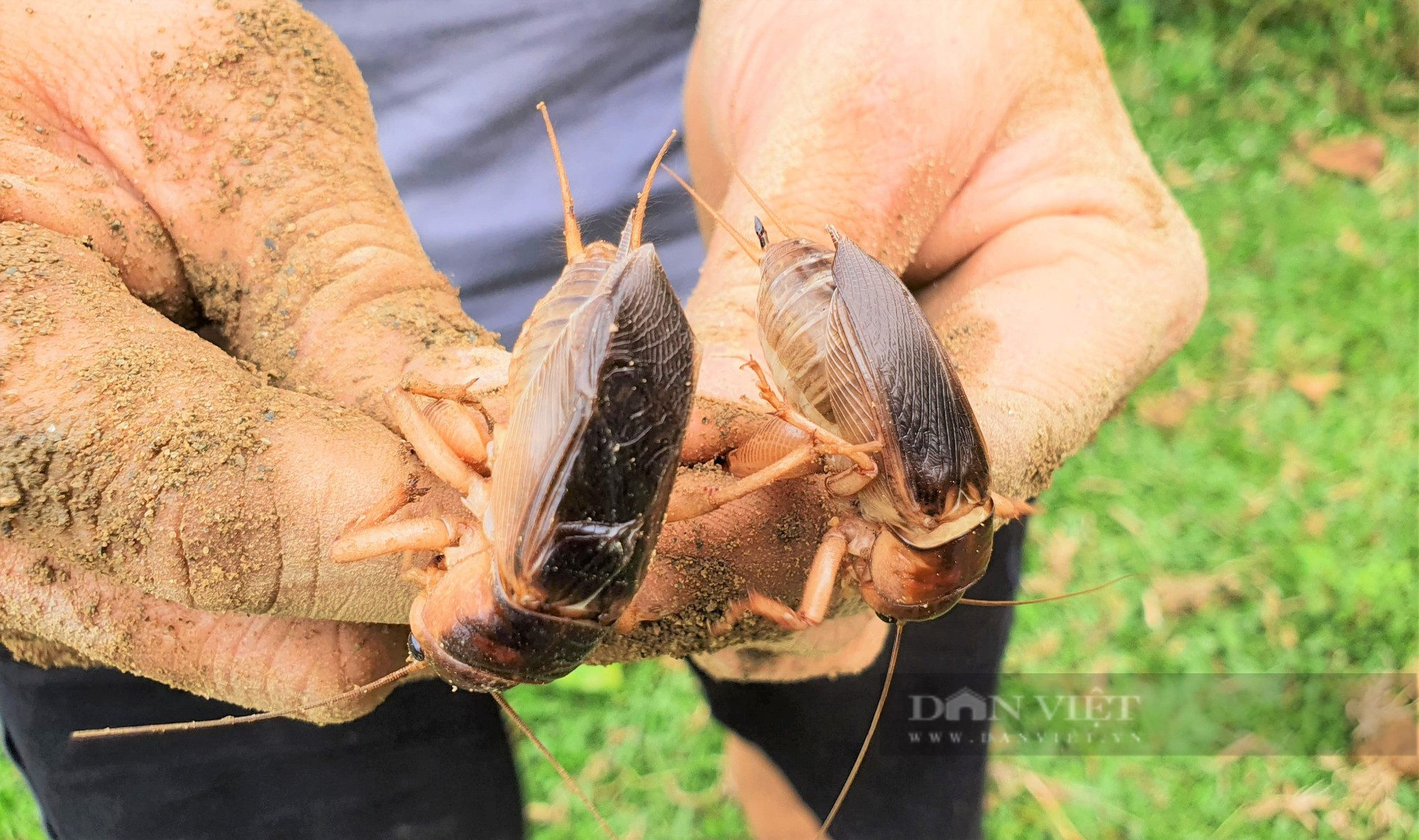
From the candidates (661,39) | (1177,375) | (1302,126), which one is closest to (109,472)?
(661,39)

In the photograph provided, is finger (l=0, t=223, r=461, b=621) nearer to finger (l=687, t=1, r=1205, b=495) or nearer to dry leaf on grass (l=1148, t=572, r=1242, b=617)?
finger (l=687, t=1, r=1205, b=495)

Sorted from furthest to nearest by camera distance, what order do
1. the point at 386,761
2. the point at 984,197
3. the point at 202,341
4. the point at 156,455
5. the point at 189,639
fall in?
the point at 386,761 → the point at 984,197 → the point at 189,639 → the point at 202,341 → the point at 156,455

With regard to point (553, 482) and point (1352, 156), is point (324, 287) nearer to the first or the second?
point (553, 482)

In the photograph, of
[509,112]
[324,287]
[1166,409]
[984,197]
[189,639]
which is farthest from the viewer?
[1166,409]

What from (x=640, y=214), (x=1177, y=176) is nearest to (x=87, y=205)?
(x=640, y=214)

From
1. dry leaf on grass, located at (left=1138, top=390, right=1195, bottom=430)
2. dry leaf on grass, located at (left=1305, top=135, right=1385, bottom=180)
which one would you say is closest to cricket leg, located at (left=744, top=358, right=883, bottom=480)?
dry leaf on grass, located at (left=1138, top=390, right=1195, bottom=430)

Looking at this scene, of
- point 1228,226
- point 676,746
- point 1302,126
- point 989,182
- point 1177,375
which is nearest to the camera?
point 989,182

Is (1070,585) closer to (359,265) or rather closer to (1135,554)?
(1135,554)
